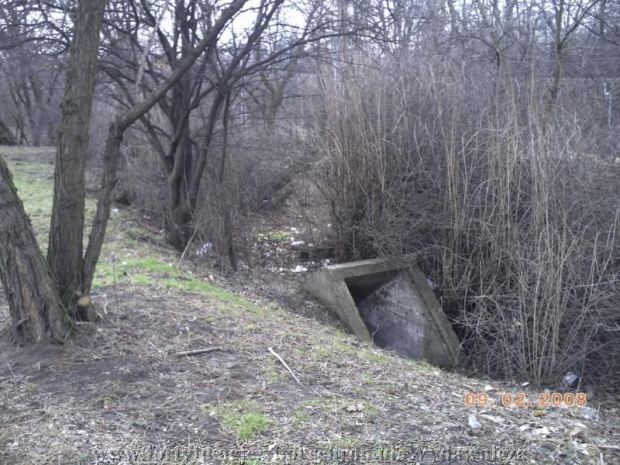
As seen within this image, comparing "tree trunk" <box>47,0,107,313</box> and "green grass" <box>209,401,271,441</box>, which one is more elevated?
"tree trunk" <box>47,0,107,313</box>

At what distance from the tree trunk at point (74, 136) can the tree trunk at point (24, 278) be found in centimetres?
22

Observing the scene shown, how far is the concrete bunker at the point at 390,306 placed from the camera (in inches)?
285

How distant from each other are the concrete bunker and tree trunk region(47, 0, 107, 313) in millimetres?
3855

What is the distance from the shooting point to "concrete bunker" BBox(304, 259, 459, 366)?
7.23 meters

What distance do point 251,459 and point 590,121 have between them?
6.85 meters

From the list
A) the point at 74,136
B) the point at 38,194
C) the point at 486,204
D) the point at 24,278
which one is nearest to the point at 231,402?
the point at 24,278

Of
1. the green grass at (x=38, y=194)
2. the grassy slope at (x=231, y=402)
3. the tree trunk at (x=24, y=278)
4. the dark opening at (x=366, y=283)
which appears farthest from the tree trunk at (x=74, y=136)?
the dark opening at (x=366, y=283)

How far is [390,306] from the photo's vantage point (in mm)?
7891

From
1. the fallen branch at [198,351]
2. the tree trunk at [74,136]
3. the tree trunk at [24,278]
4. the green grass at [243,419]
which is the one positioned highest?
the tree trunk at [74,136]

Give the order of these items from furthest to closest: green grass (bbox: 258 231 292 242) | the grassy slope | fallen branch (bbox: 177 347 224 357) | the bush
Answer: green grass (bbox: 258 231 292 242)
the bush
fallen branch (bbox: 177 347 224 357)
the grassy slope

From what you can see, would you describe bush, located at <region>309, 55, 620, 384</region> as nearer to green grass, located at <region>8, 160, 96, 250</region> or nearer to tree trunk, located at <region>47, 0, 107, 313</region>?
green grass, located at <region>8, 160, 96, 250</region>
